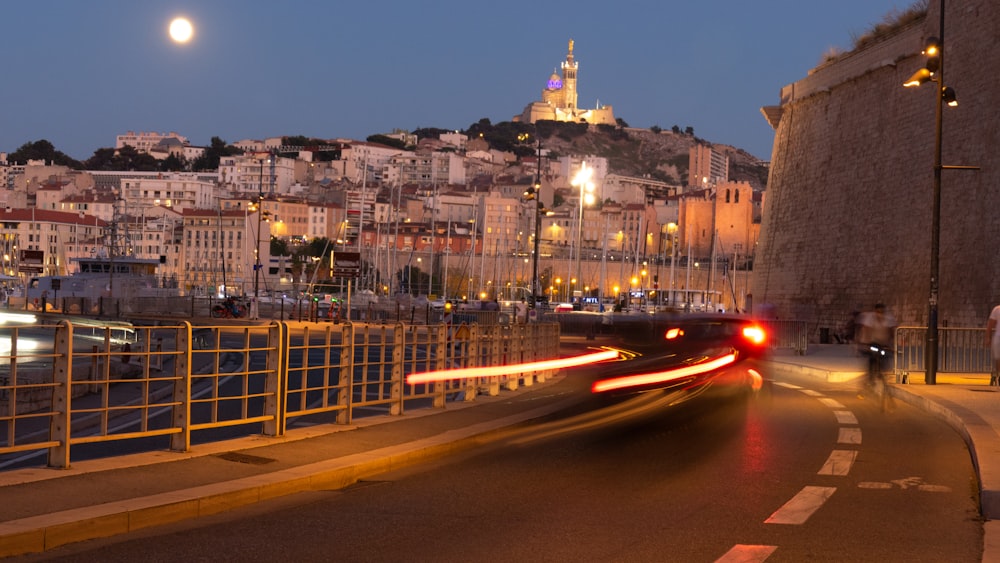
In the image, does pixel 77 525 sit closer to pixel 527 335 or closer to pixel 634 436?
pixel 634 436

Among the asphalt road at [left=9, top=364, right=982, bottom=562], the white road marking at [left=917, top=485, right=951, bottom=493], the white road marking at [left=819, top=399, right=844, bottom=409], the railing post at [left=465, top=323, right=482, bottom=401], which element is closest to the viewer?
the asphalt road at [left=9, top=364, right=982, bottom=562]

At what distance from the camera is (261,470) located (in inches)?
452

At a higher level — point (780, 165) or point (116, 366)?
point (780, 165)

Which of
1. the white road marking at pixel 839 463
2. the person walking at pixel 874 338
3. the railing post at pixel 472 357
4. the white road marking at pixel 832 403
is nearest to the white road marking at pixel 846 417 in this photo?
the white road marking at pixel 832 403

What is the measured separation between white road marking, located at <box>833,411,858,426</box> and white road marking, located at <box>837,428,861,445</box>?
0.93 metres

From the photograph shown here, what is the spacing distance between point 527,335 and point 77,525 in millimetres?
17387

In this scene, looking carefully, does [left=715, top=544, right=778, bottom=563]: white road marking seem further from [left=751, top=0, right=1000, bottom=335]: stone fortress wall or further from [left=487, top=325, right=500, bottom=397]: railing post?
[left=751, top=0, right=1000, bottom=335]: stone fortress wall

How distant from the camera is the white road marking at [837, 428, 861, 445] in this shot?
15008 mm

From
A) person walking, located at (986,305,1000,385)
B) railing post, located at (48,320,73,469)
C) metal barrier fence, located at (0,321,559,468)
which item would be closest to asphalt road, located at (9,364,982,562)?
railing post, located at (48,320,73,469)

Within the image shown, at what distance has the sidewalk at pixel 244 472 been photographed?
8766 millimetres

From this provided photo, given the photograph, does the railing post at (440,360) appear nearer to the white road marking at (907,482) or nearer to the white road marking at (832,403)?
the white road marking at (832,403)

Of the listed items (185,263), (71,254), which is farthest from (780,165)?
(71,254)

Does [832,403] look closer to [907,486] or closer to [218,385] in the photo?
[907,486]

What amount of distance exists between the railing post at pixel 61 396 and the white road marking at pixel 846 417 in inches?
421
